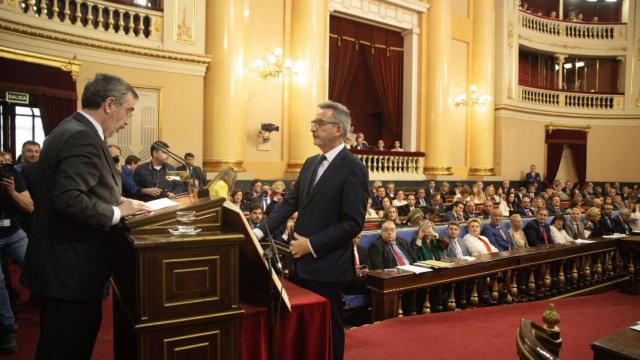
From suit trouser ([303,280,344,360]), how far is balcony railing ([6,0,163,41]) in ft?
19.0

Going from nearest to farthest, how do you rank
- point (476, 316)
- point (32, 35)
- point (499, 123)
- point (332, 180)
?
point (332, 180) < point (476, 316) < point (32, 35) < point (499, 123)

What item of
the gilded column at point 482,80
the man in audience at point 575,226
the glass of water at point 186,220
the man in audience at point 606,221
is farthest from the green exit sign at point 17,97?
the gilded column at point 482,80

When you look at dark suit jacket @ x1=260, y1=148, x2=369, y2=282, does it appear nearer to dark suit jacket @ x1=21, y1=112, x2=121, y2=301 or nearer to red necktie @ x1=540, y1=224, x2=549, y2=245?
dark suit jacket @ x1=21, y1=112, x2=121, y2=301

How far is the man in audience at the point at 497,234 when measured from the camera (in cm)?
579

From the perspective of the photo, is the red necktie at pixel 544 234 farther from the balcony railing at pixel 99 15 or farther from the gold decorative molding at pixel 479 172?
the gold decorative molding at pixel 479 172

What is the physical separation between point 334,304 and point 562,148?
14270 millimetres

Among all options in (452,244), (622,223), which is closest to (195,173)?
(452,244)

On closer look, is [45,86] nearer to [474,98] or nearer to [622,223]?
[622,223]

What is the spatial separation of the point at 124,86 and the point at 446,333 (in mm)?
2753

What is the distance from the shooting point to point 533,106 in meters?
13.8

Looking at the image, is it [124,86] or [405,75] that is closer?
[124,86]

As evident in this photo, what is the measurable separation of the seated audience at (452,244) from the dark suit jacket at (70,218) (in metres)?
4.05

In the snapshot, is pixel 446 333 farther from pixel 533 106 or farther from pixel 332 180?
pixel 533 106

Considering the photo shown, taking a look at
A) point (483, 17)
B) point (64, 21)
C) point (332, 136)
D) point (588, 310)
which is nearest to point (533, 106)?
point (483, 17)
